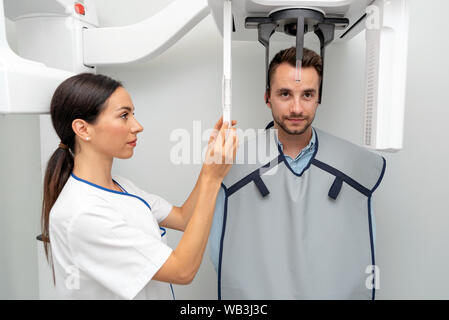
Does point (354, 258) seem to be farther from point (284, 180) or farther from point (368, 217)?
point (284, 180)

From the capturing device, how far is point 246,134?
131cm

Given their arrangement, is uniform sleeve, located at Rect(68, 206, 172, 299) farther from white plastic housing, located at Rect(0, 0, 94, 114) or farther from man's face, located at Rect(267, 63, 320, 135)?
man's face, located at Rect(267, 63, 320, 135)

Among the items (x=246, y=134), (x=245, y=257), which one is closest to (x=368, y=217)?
(x=245, y=257)

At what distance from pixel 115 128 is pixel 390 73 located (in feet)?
2.26

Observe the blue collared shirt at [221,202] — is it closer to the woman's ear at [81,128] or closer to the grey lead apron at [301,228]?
the grey lead apron at [301,228]

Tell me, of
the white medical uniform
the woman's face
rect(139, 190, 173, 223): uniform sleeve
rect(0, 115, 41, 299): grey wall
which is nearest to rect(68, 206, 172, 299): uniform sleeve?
the white medical uniform

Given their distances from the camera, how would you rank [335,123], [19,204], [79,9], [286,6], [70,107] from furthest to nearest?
[19,204]
[335,123]
[79,9]
[70,107]
[286,6]

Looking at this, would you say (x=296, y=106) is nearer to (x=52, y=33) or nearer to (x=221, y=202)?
(x=221, y=202)

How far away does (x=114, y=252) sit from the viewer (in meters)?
0.79

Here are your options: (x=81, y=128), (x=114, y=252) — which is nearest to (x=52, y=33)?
(x=81, y=128)

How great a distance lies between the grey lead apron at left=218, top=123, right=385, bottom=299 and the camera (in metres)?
0.97

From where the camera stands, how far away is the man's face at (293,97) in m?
0.91

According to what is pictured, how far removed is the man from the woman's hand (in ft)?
0.61

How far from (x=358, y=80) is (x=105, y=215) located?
3.55 ft
